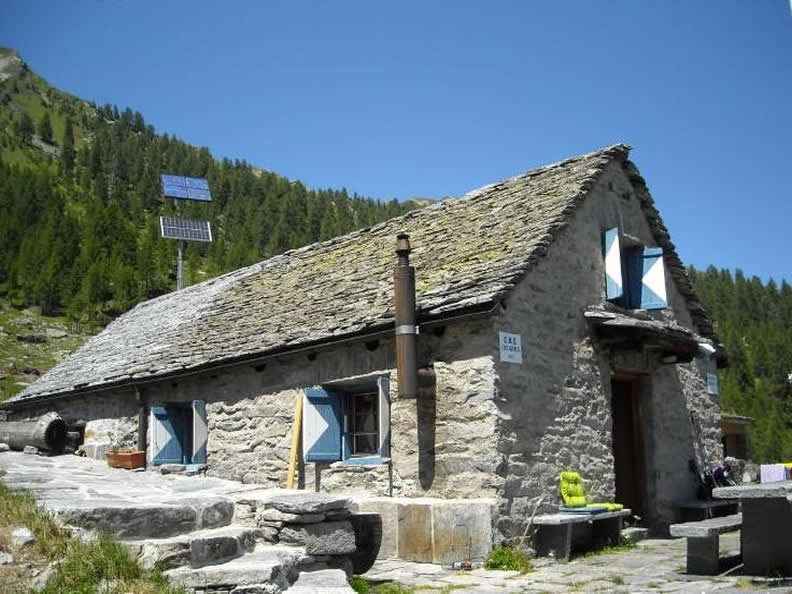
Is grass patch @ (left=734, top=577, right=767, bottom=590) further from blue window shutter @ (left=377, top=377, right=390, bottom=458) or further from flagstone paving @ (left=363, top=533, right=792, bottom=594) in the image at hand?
blue window shutter @ (left=377, top=377, right=390, bottom=458)

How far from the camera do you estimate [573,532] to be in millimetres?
9047

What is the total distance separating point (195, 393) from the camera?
12.9 m

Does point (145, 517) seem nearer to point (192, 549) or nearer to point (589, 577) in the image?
point (192, 549)

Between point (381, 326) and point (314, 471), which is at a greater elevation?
point (381, 326)

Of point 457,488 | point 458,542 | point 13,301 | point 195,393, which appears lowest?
point 458,542

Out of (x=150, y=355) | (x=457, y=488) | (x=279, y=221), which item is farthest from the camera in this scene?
(x=279, y=221)

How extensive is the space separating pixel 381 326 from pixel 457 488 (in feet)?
7.29

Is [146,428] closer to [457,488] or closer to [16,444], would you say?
[16,444]

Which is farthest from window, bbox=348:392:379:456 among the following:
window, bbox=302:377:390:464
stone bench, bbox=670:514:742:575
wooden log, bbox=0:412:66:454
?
wooden log, bbox=0:412:66:454

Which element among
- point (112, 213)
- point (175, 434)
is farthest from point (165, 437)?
point (112, 213)

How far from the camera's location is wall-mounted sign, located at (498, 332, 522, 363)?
29.0 feet

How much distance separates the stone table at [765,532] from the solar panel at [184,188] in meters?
23.4

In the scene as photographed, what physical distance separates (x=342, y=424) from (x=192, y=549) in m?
5.42

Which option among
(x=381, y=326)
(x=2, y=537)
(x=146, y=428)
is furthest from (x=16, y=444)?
(x=2, y=537)
